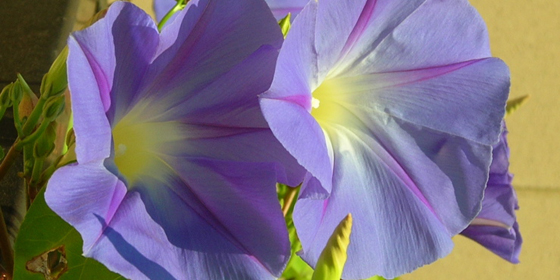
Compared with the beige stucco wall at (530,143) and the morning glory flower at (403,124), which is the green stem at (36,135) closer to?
the morning glory flower at (403,124)

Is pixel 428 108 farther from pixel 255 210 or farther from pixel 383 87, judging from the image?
pixel 255 210

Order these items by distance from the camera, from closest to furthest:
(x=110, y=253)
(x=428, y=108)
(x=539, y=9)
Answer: (x=110, y=253), (x=428, y=108), (x=539, y=9)

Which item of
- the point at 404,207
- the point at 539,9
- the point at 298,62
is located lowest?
the point at 539,9

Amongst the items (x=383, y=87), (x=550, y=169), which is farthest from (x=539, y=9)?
(x=383, y=87)

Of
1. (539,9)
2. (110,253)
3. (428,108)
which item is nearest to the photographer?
(110,253)

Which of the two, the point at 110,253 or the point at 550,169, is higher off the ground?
the point at 110,253

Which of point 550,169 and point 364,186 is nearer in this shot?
point 364,186

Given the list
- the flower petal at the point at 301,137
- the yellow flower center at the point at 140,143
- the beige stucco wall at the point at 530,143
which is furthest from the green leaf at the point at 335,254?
the beige stucco wall at the point at 530,143
